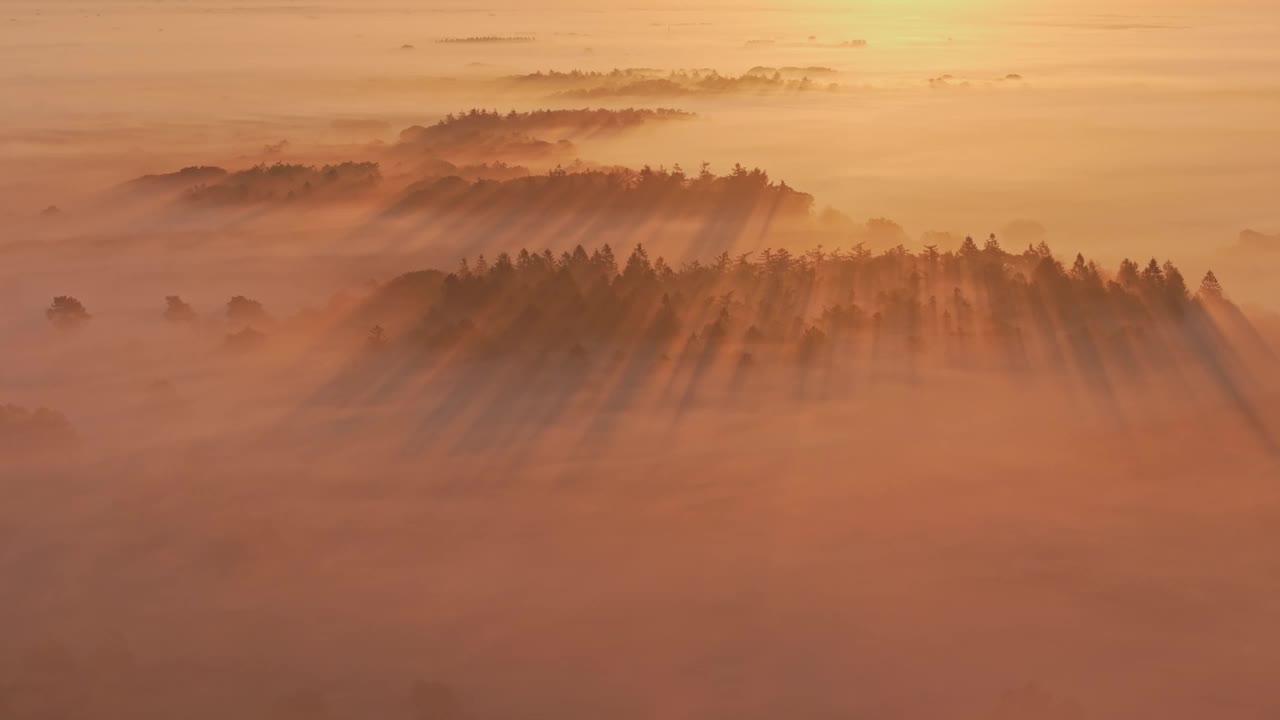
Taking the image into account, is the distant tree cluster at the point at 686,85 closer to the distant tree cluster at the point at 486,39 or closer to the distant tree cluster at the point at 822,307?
the distant tree cluster at the point at 822,307

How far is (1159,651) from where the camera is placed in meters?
9.34

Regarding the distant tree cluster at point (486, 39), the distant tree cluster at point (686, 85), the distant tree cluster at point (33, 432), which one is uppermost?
the distant tree cluster at point (486, 39)

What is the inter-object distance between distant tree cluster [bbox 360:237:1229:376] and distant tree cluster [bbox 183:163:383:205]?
35.5 ft

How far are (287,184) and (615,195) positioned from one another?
914cm

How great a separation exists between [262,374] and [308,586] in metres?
7.17

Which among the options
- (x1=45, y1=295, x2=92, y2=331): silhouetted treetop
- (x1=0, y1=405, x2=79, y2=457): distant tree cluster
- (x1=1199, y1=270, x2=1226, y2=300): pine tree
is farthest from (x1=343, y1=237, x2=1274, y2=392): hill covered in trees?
(x1=0, y1=405, x2=79, y2=457): distant tree cluster

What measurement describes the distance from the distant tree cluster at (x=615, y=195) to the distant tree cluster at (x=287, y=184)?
203 centimetres

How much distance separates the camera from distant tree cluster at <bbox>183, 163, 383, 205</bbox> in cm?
3152

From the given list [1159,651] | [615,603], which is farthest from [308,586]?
[1159,651]

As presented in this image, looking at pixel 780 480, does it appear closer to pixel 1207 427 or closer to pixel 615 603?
pixel 615 603

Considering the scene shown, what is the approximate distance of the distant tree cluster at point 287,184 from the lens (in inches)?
1241

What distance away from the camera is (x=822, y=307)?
19875 millimetres

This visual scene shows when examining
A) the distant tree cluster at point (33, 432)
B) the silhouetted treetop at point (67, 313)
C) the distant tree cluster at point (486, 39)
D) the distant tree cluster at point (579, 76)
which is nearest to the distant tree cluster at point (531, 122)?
the distant tree cluster at point (579, 76)

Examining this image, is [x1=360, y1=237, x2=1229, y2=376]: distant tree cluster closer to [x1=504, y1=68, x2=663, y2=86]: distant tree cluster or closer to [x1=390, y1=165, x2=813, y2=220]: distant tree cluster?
[x1=390, y1=165, x2=813, y2=220]: distant tree cluster
